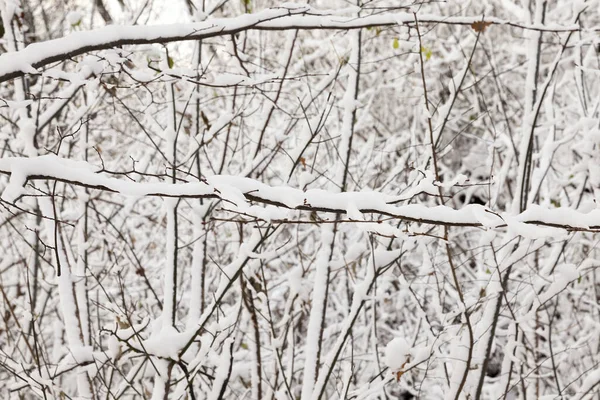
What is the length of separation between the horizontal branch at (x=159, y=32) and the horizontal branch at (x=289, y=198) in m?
0.27

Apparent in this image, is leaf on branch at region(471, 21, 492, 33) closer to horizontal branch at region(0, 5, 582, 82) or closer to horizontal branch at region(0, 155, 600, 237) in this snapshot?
horizontal branch at region(0, 5, 582, 82)

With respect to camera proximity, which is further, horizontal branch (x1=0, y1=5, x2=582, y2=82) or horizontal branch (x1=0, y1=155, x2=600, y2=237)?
horizontal branch (x1=0, y1=5, x2=582, y2=82)

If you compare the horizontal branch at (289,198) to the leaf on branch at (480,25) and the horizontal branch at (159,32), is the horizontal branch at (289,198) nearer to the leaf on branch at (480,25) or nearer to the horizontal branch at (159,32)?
the horizontal branch at (159,32)

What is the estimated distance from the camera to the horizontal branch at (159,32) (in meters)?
1.26

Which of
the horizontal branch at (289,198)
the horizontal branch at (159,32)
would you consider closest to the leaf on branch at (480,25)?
the horizontal branch at (159,32)

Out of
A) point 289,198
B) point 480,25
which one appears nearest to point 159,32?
point 289,198

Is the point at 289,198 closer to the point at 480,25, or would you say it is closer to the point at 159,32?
the point at 159,32

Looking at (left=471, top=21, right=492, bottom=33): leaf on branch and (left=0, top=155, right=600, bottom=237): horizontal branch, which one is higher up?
(left=471, top=21, right=492, bottom=33): leaf on branch

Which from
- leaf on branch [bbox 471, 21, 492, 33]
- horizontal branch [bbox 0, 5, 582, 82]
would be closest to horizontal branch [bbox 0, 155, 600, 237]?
horizontal branch [bbox 0, 5, 582, 82]

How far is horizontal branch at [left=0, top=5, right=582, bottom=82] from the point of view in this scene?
1256 mm

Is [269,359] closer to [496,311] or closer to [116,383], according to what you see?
[116,383]

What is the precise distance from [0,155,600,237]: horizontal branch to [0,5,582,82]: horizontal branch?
0.88ft

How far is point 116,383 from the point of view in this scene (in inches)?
217

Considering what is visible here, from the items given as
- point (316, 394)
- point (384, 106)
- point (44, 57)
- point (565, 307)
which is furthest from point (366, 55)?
point (44, 57)
